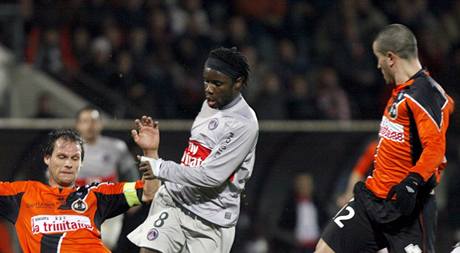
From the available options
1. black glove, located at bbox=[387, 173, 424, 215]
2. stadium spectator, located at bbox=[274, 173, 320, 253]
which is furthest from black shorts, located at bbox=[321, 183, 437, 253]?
stadium spectator, located at bbox=[274, 173, 320, 253]

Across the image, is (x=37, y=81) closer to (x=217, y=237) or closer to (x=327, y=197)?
(x=327, y=197)

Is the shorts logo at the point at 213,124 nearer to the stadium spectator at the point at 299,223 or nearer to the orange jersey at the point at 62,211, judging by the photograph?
the orange jersey at the point at 62,211

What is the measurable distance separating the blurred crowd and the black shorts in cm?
416

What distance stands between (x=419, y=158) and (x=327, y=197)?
209 inches

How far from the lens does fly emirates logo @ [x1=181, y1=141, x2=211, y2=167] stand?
600cm

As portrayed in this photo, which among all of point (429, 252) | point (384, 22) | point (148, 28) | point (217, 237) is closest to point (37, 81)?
point (148, 28)

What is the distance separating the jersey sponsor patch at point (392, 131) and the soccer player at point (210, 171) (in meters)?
0.76

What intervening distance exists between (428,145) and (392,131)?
0.33 m

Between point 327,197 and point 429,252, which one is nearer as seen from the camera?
point 429,252

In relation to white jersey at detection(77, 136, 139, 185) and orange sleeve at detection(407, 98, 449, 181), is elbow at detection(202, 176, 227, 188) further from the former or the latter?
white jersey at detection(77, 136, 139, 185)

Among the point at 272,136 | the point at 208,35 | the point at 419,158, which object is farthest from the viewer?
the point at 208,35

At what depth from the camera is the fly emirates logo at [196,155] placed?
6004 millimetres

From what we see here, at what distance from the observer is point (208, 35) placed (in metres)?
11.8

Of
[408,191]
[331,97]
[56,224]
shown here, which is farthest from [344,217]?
[331,97]
